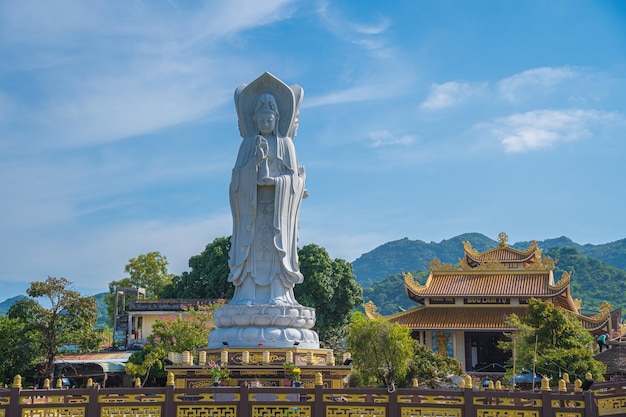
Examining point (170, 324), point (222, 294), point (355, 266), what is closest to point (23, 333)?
point (170, 324)

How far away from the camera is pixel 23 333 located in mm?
22766

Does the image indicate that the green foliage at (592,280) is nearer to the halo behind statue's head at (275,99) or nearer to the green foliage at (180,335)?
the green foliage at (180,335)

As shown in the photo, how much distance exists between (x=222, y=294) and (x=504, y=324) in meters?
14.4

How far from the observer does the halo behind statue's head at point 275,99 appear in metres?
15.9

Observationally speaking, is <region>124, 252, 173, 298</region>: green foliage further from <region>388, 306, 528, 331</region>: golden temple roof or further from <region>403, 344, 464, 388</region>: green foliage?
<region>403, 344, 464, 388</region>: green foliage

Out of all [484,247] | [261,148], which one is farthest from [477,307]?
[484,247]

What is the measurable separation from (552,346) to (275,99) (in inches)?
400

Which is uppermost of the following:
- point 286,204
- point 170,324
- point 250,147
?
point 250,147

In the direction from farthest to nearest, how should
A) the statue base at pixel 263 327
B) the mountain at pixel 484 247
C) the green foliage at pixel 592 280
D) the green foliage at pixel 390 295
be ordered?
the green foliage at pixel 390 295
the mountain at pixel 484 247
the green foliage at pixel 592 280
the statue base at pixel 263 327

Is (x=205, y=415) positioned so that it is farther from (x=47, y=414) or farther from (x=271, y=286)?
(x=271, y=286)

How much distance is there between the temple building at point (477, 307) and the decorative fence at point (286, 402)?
833 inches

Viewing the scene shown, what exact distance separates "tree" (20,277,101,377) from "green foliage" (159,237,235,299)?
14.2 meters

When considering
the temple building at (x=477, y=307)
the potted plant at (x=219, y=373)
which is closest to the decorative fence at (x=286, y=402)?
the potted plant at (x=219, y=373)

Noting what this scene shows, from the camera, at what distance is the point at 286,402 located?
29.7 feet
